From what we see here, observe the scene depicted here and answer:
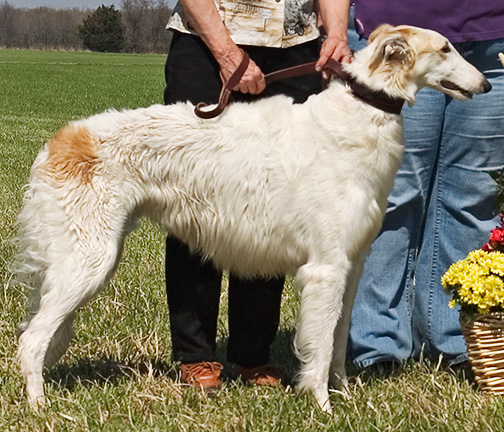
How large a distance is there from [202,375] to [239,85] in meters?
1.45

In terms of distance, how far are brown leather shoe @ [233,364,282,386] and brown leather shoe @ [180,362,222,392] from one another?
18 cm

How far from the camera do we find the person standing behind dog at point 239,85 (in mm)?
3969

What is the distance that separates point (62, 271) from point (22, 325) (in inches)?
18.8

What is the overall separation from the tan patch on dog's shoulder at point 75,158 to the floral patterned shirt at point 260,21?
734mm

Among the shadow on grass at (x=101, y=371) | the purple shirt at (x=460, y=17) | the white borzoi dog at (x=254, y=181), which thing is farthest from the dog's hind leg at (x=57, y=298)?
the purple shirt at (x=460, y=17)

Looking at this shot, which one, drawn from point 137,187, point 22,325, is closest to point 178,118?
point 137,187

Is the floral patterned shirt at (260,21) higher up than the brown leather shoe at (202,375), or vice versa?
the floral patterned shirt at (260,21)

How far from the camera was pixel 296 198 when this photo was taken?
3.89m

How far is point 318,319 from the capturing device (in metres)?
A: 3.93

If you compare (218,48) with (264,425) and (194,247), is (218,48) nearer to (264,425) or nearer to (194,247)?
(194,247)

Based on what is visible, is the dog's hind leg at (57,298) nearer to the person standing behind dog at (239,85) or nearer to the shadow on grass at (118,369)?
the shadow on grass at (118,369)

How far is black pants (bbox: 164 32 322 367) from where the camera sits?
411cm

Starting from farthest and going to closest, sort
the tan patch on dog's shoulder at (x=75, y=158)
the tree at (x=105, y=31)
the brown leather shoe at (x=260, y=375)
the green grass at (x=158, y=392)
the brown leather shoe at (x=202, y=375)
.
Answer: the tree at (x=105, y=31) < the brown leather shoe at (x=260, y=375) < the brown leather shoe at (x=202, y=375) < the tan patch on dog's shoulder at (x=75, y=158) < the green grass at (x=158, y=392)

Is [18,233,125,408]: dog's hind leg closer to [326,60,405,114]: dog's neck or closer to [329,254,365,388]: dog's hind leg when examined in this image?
[329,254,365,388]: dog's hind leg
